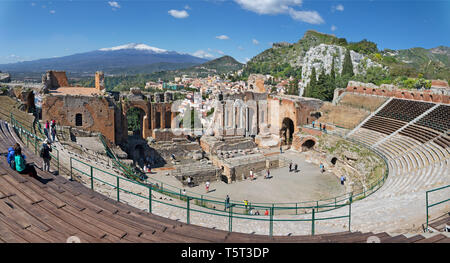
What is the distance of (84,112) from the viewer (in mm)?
22984

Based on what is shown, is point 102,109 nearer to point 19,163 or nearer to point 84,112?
point 84,112

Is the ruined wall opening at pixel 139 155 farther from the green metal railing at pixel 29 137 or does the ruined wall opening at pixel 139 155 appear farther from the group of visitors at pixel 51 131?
the green metal railing at pixel 29 137

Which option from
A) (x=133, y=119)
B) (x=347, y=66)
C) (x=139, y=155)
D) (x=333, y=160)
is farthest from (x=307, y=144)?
(x=133, y=119)

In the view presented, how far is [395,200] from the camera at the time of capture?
13617 millimetres

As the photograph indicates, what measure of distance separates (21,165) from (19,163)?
0.31 feet

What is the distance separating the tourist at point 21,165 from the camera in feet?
29.1

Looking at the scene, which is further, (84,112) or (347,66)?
(347,66)

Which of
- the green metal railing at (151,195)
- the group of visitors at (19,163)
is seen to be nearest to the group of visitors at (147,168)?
the green metal railing at (151,195)

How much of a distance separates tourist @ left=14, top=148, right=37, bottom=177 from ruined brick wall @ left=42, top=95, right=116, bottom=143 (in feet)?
47.3

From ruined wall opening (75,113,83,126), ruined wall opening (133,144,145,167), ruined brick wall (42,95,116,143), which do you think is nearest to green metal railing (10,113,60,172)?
ruined brick wall (42,95,116,143)

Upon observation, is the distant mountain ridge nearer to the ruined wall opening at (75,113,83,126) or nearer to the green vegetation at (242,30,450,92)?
the green vegetation at (242,30,450,92)

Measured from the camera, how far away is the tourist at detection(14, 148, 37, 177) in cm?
888
